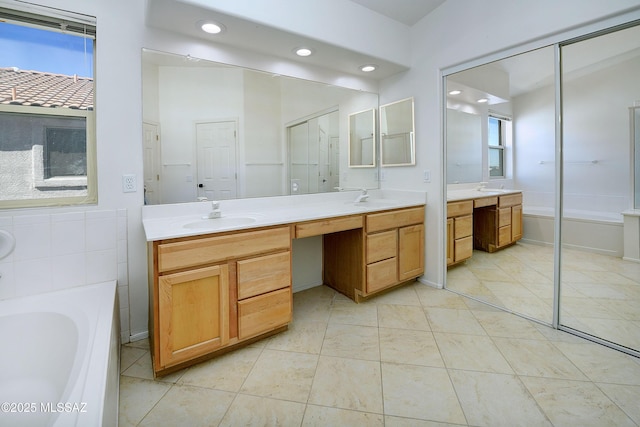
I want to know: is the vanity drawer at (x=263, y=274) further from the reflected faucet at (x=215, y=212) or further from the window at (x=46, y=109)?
the window at (x=46, y=109)

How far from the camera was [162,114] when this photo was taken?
2049mm

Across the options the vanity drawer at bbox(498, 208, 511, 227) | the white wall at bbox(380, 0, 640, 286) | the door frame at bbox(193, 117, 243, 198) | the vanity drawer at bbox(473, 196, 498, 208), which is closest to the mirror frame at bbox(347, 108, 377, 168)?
the white wall at bbox(380, 0, 640, 286)

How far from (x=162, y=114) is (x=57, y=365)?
1.57 meters

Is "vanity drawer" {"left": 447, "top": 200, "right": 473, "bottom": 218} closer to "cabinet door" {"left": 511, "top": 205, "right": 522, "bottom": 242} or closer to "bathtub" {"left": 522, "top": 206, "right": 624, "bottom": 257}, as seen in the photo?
"cabinet door" {"left": 511, "top": 205, "right": 522, "bottom": 242}

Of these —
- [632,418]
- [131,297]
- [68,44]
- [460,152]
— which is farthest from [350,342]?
[68,44]

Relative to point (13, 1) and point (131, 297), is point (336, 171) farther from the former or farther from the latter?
point (13, 1)

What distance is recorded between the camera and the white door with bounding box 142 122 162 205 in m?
1.98

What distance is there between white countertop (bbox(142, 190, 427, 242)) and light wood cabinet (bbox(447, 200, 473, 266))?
13.9 inches

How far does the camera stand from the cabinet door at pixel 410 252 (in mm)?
2719

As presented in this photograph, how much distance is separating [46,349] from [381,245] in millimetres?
2216

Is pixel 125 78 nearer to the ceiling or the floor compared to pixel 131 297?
nearer to the ceiling

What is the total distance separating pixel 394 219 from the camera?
2.63 meters

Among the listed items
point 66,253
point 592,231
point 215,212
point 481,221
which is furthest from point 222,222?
point 592,231

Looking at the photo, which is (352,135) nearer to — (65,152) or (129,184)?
(129,184)
